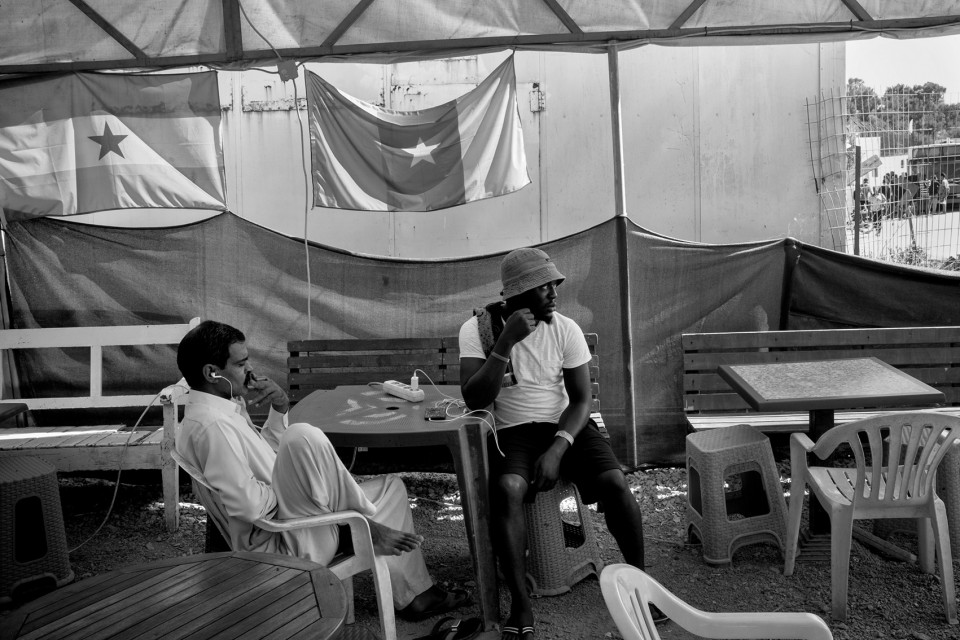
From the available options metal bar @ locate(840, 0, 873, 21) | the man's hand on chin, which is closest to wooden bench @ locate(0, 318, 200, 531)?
the man's hand on chin

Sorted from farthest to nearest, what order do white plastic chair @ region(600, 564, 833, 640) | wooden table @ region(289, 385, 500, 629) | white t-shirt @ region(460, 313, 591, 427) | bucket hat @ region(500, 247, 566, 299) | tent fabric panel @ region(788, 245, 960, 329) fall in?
tent fabric panel @ region(788, 245, 960, 329) < white t-shirt @ region(460, 313, 591, 427) < bucket hat @ region(500, 247, 566, 299) < wooden table @ region(289, 385, 500, 629) < white plastic chair @ region(600, 564, 833, 640)

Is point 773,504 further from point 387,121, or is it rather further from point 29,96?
point 29,96

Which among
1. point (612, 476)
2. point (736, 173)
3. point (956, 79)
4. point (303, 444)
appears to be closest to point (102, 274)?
point (303, 444)

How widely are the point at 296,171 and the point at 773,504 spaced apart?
169 inches

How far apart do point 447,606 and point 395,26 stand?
3.51 meters

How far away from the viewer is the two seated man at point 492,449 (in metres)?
2.89

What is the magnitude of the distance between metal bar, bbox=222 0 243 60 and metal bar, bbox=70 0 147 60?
553mm

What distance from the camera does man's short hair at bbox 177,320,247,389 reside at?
311 cm

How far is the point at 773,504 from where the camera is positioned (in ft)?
13.6

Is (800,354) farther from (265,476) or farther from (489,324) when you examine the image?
(265,476)

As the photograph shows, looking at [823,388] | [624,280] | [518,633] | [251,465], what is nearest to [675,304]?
[624,280]

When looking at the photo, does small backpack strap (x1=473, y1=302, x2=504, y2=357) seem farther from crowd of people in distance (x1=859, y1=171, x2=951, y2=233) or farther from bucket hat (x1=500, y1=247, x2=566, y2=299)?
crowd of people in distance (x1=859, y1=171, x2=951, y2=233)

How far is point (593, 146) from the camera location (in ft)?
21.4

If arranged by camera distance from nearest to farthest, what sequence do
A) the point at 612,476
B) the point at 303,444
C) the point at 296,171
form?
the point at 303,444 < the point at 612,476 < the point at 296,171
